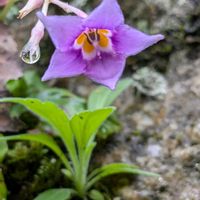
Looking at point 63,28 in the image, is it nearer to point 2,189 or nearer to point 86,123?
point 86,123

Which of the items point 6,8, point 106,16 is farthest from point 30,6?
point 6,8

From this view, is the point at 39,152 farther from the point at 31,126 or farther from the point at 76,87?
the point at 76,87

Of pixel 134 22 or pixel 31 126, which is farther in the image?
pixel 134 22

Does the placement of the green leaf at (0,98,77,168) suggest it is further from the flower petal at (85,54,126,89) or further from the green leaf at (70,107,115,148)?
the flower petal at (85,54,126,89)

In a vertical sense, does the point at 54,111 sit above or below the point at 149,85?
above

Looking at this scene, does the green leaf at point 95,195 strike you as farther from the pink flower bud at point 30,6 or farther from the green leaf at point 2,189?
the pink flower bud at point 30,6

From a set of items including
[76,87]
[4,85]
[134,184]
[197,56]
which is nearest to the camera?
[134,184]

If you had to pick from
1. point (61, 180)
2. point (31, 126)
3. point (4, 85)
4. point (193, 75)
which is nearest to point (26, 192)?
point (61, 180)

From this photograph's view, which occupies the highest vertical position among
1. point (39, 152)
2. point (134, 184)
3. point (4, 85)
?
point (4, 85)
